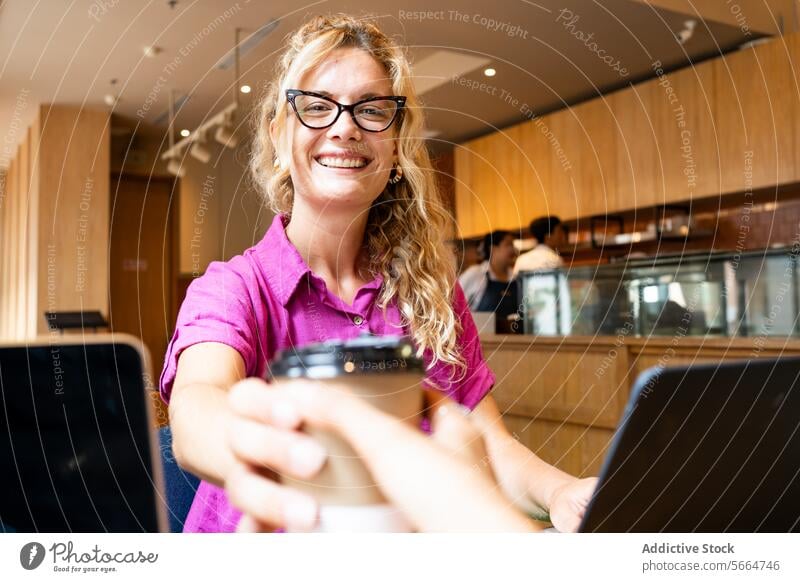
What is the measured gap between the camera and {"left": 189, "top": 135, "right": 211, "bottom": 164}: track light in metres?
0.48

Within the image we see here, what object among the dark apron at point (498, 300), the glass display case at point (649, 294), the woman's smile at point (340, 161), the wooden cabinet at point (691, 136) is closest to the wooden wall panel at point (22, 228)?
the woman's smile at point (340, 161)

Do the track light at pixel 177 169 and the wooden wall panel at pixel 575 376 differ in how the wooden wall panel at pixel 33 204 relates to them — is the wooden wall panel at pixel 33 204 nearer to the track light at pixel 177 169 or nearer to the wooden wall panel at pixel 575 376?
the track light at pixel 177 169

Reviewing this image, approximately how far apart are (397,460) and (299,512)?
6cm

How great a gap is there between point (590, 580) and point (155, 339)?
348 mm

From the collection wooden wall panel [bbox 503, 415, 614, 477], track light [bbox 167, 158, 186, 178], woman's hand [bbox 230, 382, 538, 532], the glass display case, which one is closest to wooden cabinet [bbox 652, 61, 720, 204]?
the glass display case

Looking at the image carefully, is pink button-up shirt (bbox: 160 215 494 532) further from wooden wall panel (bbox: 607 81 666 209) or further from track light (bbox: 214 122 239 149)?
wooden wall panel (bbox: 607 81 666 209)

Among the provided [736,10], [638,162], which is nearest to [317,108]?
[736,10]

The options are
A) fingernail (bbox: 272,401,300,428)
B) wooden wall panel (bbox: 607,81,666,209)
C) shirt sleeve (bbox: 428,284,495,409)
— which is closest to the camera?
fingernail (bbox: 272,401,300,428)

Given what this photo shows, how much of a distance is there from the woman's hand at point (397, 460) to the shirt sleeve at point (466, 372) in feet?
0.63

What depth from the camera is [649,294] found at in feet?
4.91

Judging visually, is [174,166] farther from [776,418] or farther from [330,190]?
[776,418]

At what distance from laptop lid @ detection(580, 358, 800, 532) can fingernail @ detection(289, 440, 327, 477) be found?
120mm

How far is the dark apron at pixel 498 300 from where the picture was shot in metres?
0.96

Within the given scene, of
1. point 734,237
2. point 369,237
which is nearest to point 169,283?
point 369,237
